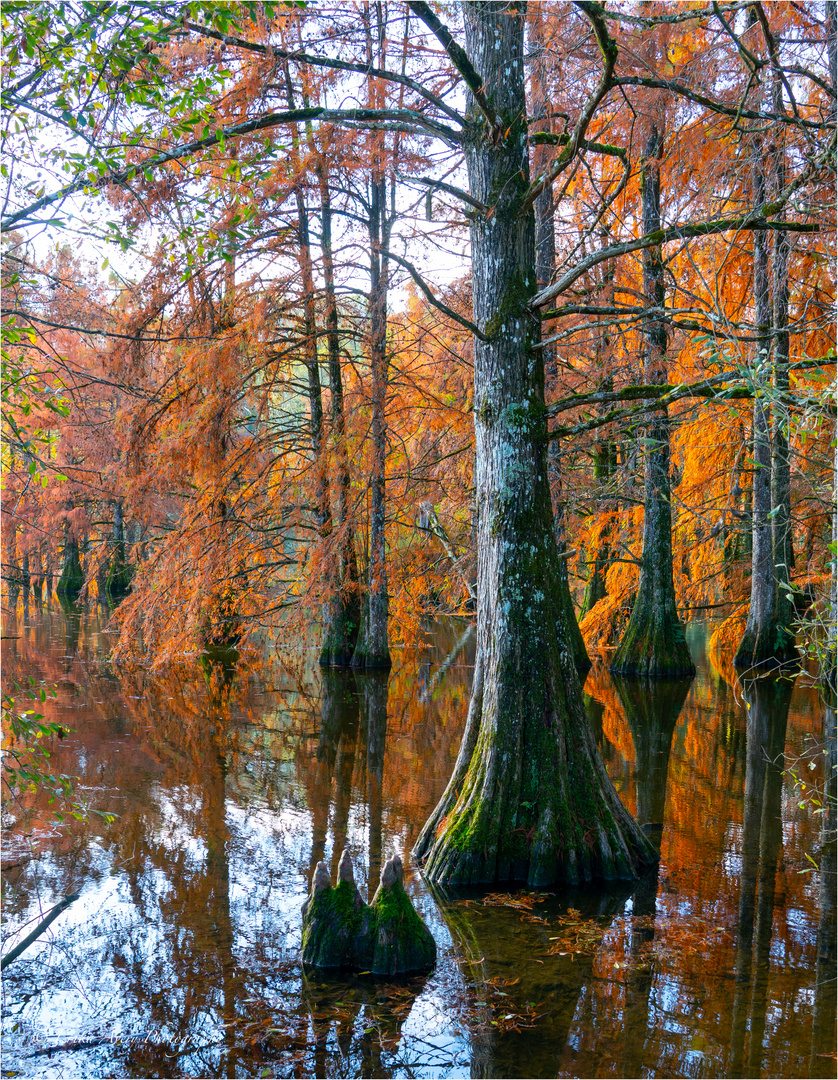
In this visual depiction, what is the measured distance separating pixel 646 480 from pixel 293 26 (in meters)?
9.18

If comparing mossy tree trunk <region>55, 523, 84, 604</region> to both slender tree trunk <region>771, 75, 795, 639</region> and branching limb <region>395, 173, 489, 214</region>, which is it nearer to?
slender tree trunk <region>771, 75, 795, 639</region>

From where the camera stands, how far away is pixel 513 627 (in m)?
6.05

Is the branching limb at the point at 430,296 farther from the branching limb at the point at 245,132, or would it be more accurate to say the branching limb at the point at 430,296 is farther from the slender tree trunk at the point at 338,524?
Result: the slender tree trunk at the point at 338,524

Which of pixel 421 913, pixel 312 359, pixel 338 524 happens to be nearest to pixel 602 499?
pixel 338 524

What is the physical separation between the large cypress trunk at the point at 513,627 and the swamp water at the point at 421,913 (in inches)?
12.1

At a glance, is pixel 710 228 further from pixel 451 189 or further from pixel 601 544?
pixel 601 544

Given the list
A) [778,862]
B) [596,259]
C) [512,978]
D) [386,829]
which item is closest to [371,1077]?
[512,978]

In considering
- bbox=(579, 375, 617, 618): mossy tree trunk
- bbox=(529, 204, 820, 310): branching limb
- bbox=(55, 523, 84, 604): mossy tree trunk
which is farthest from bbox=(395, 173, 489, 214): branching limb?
bbox=(55, 523, 84, 604): mossy tree trunk

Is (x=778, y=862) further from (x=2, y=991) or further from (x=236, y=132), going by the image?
(x=236, y=132)

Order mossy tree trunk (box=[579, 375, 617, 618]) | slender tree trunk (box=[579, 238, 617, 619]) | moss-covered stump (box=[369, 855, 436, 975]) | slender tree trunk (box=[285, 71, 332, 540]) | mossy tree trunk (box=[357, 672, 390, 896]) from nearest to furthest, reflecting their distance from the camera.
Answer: moss-covered stump (box=[369, 855, 436, 975])
mossy tree trunk (box=[357, 672, 390, 896])
slender tree trunk (box=[285, 71, 332, 540])
slender tree trunk (box=[579, 238, 617, 619])
mossy tree trunk (box=[579, 375, 617, 618])

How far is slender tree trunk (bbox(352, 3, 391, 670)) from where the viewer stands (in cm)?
1425

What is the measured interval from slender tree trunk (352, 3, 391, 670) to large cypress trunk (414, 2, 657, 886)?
7249mm

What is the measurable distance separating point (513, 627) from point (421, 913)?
195cm

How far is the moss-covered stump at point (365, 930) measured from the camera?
15.0 ft
